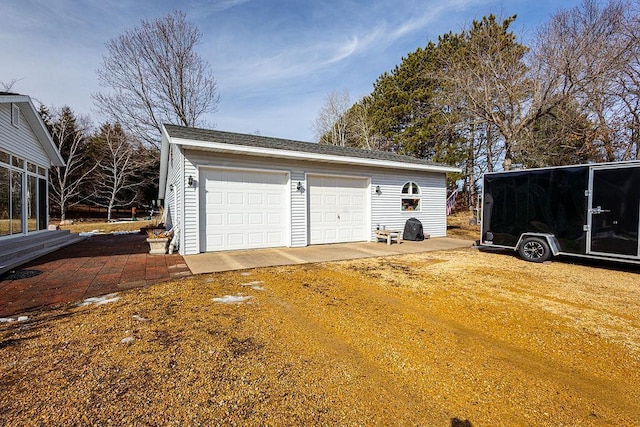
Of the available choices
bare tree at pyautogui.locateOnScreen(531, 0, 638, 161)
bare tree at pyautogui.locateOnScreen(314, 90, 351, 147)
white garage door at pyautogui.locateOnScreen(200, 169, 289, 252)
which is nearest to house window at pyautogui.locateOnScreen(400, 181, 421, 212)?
white garage door at pyautogui.locateOnScreen(200, 169, 289, 252)

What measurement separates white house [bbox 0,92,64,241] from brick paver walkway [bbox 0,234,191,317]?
2.32 meters

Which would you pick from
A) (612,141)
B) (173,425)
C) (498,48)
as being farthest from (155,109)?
(612,141)

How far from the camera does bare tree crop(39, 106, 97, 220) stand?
21.0 m

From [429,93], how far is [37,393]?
2134 cm

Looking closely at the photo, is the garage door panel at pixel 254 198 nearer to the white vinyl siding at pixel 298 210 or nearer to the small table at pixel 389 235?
the white vinyl siding at pixel 298 210

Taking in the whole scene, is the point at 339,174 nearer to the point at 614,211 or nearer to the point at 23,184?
the point at 614,211

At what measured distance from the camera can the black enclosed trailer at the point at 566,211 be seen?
→ 556cm

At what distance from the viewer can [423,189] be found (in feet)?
37.6

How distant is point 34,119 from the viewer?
9.21 meters

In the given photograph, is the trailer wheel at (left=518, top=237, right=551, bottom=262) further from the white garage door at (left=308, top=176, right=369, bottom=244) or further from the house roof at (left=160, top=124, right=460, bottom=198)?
the house roof at (left=160, top=124, right=460, bottom=198)

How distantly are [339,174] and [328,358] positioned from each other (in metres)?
7.44

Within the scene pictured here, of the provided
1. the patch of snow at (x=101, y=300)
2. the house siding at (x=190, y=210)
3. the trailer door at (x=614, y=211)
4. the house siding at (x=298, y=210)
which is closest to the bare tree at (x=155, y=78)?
the house siding at (x=190, y=210)

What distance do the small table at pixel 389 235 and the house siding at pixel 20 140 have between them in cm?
1109

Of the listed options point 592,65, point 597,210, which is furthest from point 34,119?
point 592,65
